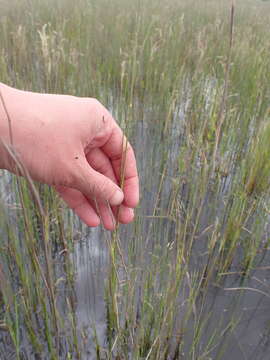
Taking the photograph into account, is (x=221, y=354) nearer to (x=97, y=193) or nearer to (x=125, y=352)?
(x=125, y=352)

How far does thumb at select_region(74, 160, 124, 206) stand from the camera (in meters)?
0.81

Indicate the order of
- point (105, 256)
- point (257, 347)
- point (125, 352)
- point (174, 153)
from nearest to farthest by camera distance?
point (125, 352)
point (257, 347)
point (105, 256)
point (174, 153)

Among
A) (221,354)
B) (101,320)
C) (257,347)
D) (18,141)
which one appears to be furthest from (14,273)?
(257,347)

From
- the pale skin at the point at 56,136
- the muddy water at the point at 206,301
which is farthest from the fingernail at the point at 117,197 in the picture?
the muddy water at the point at 206,301

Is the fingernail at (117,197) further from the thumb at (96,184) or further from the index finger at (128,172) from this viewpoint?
the index finger at (128,172)

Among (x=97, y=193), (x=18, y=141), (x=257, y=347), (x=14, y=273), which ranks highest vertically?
(x=18, y=141)

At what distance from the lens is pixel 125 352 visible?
967 millimetres

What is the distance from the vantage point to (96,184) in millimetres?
822

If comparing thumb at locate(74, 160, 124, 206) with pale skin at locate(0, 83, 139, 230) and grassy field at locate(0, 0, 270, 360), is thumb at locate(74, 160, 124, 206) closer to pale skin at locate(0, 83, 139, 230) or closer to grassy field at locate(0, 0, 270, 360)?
pale skin at locate(0, 83, 139, 230)

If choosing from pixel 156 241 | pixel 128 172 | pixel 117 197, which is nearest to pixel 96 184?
pixel 117 197

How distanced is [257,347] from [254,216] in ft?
1.97

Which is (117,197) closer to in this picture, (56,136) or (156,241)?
(56,136)

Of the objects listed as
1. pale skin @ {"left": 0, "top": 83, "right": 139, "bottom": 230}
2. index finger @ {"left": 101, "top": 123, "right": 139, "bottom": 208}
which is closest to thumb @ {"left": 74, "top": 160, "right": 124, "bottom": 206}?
pale skin @ {"left": 0, "top": 83, "right": 139, "bottom": 230}

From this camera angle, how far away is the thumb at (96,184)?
806 mm
